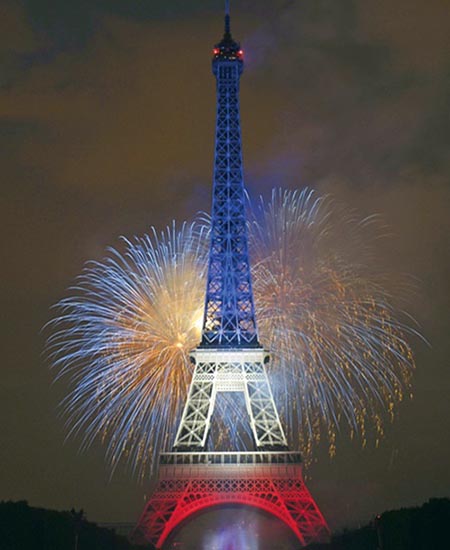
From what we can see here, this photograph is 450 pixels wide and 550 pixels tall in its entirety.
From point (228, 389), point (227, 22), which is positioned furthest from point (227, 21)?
point (228, 389)

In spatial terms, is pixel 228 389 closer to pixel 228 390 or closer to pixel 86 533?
pixel 228 390

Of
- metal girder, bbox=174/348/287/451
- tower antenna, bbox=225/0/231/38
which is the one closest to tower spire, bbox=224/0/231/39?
tower antenna, bbox=225/0/231/38

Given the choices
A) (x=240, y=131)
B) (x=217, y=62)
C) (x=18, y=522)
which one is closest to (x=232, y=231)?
(x=240, y=131)

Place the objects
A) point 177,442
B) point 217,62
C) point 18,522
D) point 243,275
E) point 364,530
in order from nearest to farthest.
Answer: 1. point 18,522
2. point 364,530
3. point 177,442
4. point 243,275
5. point 217,62

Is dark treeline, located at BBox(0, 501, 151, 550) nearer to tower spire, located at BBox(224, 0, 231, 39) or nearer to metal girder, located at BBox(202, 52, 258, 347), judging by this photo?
metal girder, located at BBox(202, 52, 258, 347)

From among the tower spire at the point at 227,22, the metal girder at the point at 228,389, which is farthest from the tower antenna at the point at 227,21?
the metal girder at the point at 228,389

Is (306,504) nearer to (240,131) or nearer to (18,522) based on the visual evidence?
(18,522)

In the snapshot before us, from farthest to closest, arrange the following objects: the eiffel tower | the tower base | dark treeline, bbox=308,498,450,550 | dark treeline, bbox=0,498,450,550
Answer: the eiffel tower < the tower base < dark treeline, bbox=0,498,450,550 < dark treeline, bbox=308,498,450,550
